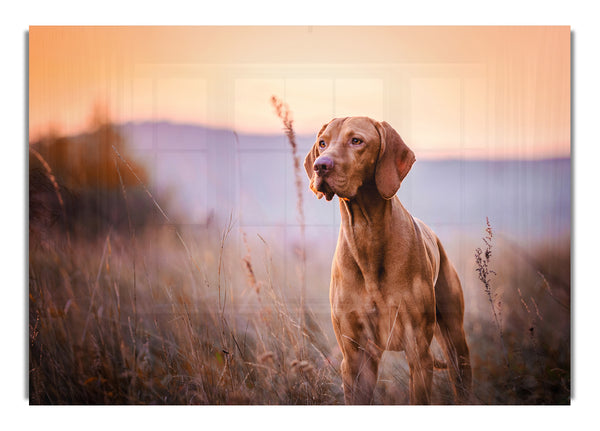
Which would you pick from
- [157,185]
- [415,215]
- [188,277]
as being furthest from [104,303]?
[415,215]

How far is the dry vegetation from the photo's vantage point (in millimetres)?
4242

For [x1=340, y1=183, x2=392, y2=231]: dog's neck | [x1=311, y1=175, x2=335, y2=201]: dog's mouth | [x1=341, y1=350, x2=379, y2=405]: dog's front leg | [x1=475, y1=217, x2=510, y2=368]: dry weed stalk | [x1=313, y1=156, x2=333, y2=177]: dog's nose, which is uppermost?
[x1=313, y1=156, x2=333, y2=177]: dog's nose

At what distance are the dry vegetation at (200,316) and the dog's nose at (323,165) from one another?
2.52ft

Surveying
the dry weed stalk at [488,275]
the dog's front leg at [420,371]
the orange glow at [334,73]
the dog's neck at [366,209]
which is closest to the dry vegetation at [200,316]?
the dry weed stalk at [488,275]

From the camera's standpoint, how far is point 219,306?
4250 millimetres

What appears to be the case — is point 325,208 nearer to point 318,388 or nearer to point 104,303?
point 318,388

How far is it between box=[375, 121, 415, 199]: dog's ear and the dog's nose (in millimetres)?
346

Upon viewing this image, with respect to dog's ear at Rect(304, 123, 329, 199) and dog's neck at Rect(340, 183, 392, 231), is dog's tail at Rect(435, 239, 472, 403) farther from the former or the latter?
dog's ear at Rect(304, 123, 329, 199)

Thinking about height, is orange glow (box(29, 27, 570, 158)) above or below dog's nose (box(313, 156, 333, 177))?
above

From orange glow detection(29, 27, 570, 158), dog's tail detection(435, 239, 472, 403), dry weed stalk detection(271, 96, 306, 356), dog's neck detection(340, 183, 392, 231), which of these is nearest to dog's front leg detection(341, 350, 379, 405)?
dry weed stalk detection(271, 96, 306, 356)

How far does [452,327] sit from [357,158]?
4.46 ft

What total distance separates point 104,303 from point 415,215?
7.19 ft

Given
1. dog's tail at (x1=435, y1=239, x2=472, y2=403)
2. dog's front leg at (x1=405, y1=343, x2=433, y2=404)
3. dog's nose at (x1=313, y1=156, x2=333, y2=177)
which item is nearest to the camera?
dog's nose at (x1=313, y1=156, x2=333, y2=177)

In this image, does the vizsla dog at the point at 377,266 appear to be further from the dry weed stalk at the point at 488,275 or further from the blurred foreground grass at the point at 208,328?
the dry weed stalk at the point at 488,275
